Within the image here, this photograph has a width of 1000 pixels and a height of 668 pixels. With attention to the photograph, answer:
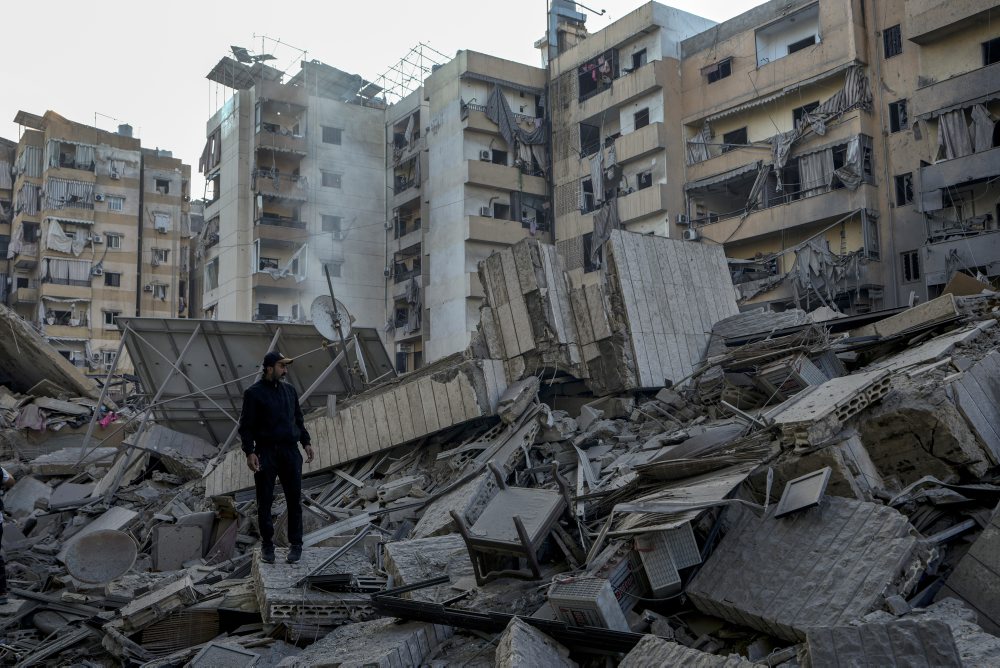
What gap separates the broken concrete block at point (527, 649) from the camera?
13.4 ft

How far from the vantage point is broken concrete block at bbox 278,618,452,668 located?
4.62 metres

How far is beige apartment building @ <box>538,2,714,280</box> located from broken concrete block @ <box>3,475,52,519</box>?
23146mm

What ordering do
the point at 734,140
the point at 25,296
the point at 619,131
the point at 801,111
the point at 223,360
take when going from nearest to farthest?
1. the point at 223,360
2. the point at 801,111
3. the point at 734,140
4. the point at 619,131
5. the point at 25,296

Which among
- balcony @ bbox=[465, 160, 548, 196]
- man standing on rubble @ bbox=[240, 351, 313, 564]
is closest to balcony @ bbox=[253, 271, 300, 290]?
balcony @ bbox=[465, 160, 548, 196]

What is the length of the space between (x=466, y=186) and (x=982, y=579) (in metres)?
33.7

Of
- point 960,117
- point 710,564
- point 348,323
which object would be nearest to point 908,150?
point 960,117

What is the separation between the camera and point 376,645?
4859 millimetres

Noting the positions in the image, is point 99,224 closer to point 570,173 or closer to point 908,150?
point 570,173

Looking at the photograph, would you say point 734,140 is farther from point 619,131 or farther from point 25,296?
point 25,296

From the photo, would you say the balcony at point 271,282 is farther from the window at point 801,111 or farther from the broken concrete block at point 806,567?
the broken concrete block at point 806,567

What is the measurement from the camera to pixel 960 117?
79.6 feet

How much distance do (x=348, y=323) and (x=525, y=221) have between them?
2564 cm

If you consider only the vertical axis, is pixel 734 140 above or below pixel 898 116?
above

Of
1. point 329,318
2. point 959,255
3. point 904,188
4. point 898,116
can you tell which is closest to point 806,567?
point 329,318
